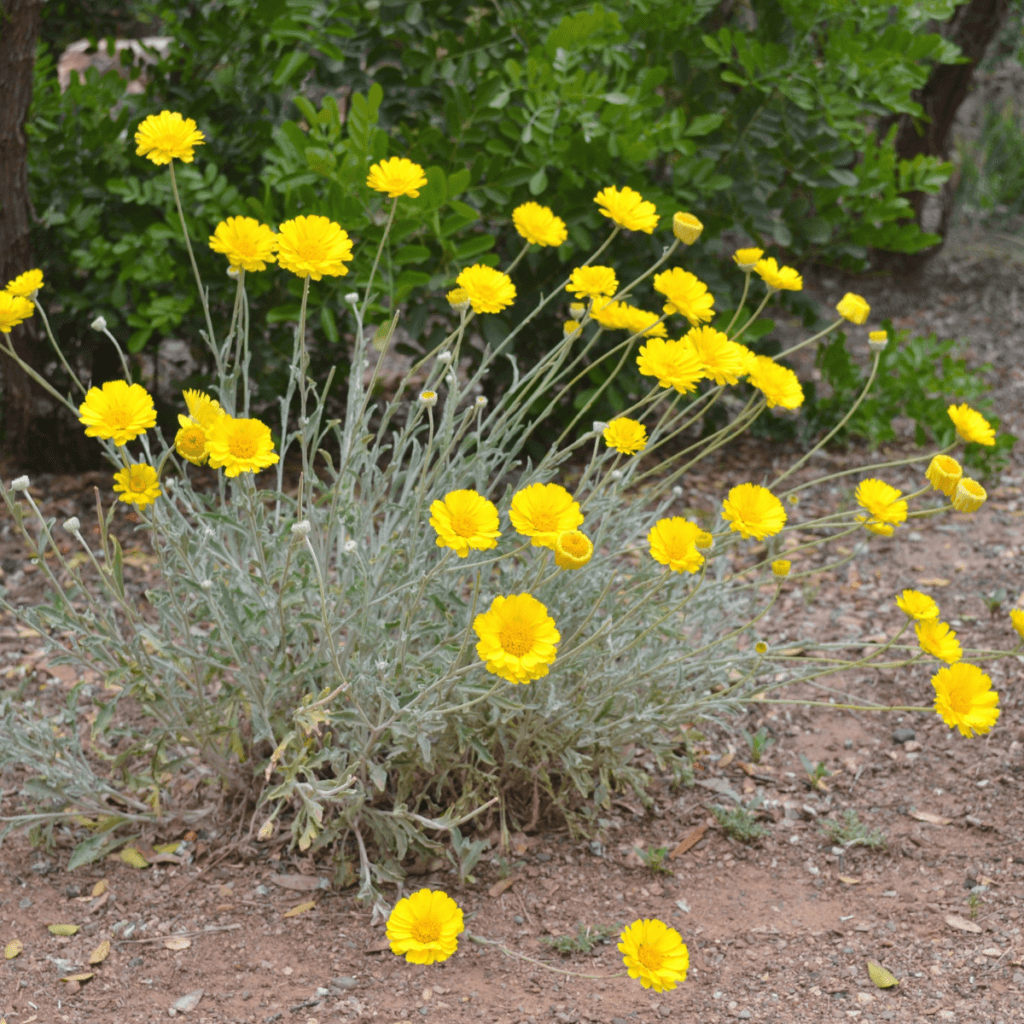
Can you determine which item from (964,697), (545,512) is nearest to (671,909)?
(964,697)

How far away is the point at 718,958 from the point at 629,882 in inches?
10.5

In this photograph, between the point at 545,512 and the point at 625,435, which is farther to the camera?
the point at 625,435

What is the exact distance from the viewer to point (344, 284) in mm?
3029

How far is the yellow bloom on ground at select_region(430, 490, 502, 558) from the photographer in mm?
1510

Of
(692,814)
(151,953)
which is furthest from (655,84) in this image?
(151,953)

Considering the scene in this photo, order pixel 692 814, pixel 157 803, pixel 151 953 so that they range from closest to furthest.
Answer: pixel 151 953, pixel 157 803, pixel 692 814

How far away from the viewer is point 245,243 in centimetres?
183

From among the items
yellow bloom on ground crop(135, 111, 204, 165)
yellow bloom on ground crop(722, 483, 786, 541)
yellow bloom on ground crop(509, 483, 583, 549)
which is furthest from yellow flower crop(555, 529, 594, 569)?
yellow bloom on ground crop(135, 111, 204, 165)

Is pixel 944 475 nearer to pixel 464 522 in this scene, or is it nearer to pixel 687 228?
pixel 687 228

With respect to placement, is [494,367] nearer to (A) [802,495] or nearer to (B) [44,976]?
(A) [802,495]

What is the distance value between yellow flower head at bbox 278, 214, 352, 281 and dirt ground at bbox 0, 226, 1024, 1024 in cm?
110

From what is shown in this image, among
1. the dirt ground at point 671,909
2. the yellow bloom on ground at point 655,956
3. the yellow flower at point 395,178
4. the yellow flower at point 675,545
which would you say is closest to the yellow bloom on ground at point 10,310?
the yellow flower at point 395,178

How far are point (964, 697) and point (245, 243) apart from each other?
4.45 feet

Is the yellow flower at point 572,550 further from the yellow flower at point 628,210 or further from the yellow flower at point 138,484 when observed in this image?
the yellow flower at point 628,210
